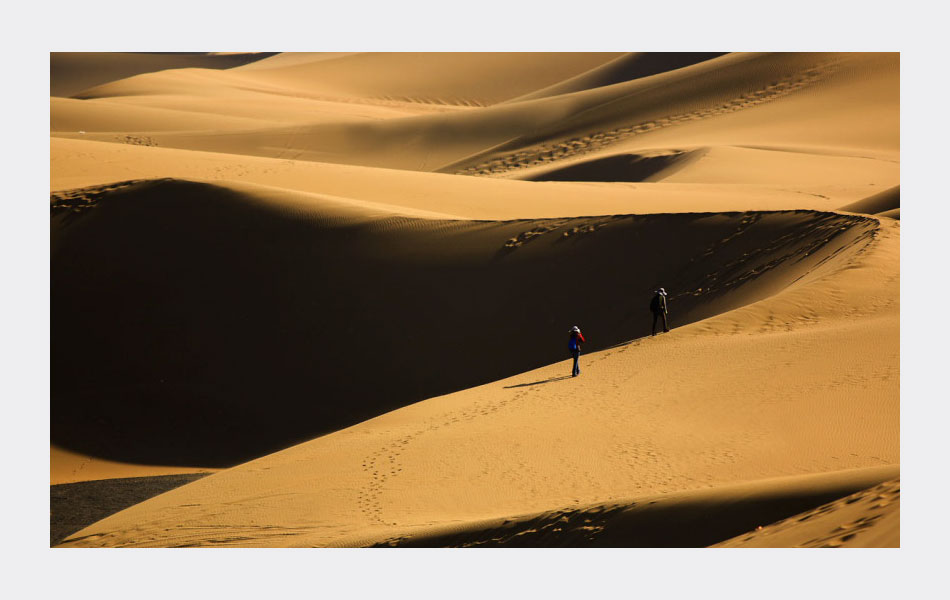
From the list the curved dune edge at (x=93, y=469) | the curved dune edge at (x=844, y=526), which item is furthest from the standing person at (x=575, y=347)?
the curved dune edge at (x=844, y=526)

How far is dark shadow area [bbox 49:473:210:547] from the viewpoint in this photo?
12523mm

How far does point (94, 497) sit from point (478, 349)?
251 inches

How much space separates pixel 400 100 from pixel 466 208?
55242 mm

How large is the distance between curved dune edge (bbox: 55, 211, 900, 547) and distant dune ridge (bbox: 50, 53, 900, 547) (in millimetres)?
40

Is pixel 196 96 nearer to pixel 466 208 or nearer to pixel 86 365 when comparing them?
pixel 466 208

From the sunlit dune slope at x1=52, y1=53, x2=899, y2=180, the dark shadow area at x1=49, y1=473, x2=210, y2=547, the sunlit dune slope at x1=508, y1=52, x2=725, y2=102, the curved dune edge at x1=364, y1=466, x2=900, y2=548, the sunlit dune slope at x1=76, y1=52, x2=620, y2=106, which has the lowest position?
the dark shadow area at x1=49, y1=473, x2=210, y2=547

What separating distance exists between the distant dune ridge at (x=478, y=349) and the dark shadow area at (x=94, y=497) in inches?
25.7

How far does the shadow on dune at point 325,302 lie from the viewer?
53.9 feet

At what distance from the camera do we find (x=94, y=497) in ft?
45.5

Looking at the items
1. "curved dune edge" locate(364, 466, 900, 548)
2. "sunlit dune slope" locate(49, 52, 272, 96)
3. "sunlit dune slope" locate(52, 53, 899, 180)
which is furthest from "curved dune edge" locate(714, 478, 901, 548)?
"sunlit dune slope" locate(49, 52, 272, 96)

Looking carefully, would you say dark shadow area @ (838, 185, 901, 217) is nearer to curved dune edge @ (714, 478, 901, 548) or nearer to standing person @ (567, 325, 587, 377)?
standing person @ (567, 325, 587, 377)

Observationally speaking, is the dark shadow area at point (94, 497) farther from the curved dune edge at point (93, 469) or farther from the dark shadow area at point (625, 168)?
the dark shadow area at point (625, 168)

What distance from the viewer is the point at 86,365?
688 inches

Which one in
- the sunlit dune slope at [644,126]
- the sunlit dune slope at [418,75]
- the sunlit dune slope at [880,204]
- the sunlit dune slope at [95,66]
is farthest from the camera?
the sunlit dune slope at [95,66]
